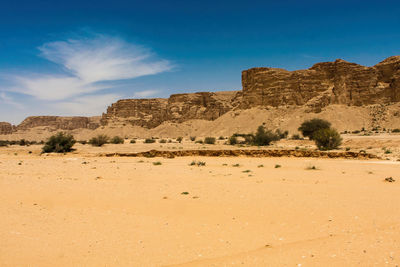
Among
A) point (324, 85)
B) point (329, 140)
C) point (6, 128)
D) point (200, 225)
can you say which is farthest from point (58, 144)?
point (6, 128)

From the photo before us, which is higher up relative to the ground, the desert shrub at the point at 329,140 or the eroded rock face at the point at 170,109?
the eroded rock face at the point at 170,109

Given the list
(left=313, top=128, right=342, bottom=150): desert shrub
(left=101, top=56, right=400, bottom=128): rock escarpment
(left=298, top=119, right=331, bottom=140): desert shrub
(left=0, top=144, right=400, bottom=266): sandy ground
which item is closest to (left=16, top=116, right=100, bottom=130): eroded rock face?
(left=101, top=56, right=400, bottom=128): rock escarpment

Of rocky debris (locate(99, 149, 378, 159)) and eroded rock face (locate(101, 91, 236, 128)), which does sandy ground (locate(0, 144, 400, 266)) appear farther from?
eroded rock face (locate(101, 91, 236, 128))

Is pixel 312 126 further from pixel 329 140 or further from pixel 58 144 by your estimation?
pixel 58 144

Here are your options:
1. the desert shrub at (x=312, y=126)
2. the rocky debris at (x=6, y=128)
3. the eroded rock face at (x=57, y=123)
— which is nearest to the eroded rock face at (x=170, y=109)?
the eroded rock face at (x=57, y=123)

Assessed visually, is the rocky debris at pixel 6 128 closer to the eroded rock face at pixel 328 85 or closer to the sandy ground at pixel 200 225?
the eroded rock face at pixel 328 85

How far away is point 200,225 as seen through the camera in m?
5.98

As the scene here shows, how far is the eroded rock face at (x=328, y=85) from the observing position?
75.0m

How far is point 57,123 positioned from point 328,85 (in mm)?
142503

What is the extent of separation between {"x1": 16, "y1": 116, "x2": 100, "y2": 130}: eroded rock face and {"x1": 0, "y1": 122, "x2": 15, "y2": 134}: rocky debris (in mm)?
3334

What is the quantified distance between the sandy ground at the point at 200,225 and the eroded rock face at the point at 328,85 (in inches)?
2827

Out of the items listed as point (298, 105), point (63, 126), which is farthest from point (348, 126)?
point (63, 126)

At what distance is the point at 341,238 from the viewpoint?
16.5 ft

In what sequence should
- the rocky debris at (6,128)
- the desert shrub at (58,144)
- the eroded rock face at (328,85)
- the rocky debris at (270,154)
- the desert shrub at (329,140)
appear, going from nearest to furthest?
the rocky debris at (270,154) → the desert shrub at (329,140) → the desert shrub at (58,144) → the eroded rock face at (328,85) → the rocky debris at (6,128)
